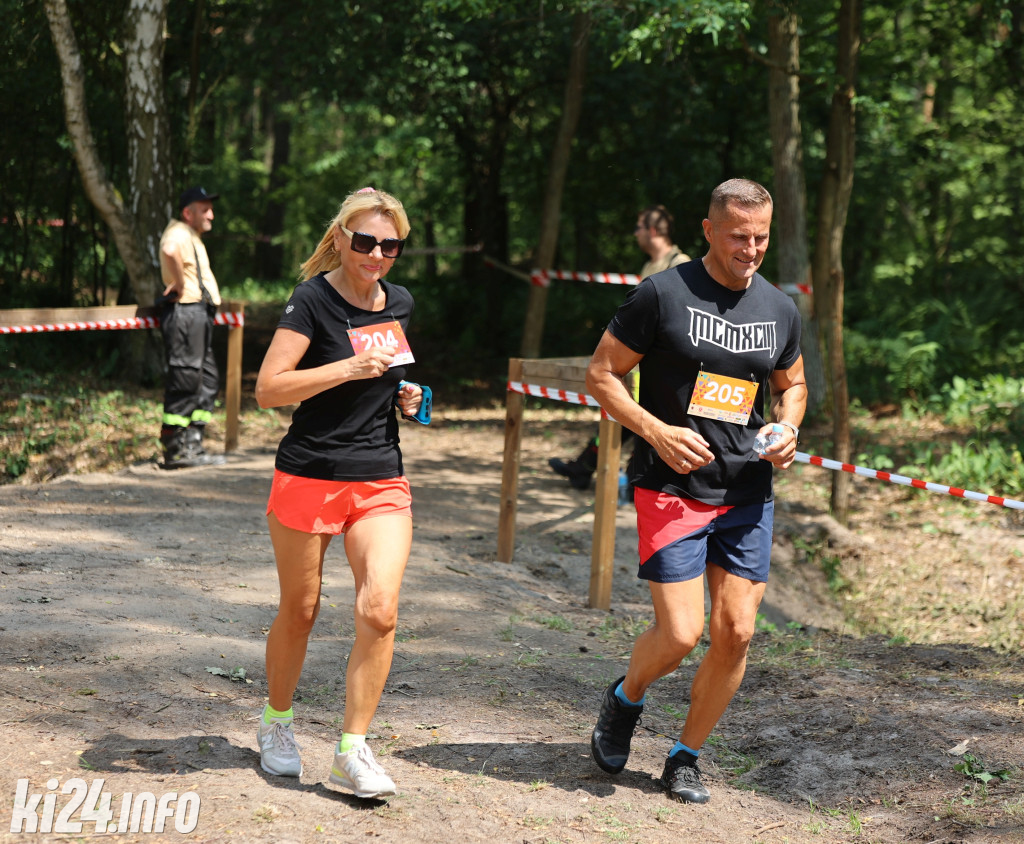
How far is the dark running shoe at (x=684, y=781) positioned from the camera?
3.87 m

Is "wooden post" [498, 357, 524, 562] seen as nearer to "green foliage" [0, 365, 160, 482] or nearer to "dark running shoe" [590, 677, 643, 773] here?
"dark running shoe" [590, 677, 643, 773]

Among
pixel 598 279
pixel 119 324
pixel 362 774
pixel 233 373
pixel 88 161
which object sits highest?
pixel 88 161

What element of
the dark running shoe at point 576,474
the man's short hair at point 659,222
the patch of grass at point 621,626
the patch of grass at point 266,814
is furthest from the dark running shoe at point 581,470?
the patch of grass at point 266,814

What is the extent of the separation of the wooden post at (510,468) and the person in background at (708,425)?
10.6 feet

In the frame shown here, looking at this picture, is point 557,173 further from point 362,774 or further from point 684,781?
point 362,774

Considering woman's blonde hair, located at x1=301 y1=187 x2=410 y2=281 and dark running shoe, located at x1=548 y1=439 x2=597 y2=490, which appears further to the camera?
dark running shoe, located at x1=548 y1=439 x2=597 y2=490

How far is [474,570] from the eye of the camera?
6.89m

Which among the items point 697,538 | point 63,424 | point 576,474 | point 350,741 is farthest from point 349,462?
point 63,424

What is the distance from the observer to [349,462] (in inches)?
138

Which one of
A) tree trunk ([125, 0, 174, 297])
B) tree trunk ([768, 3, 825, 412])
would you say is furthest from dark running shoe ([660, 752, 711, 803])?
tree trunk ([125, 0, 174, 297])

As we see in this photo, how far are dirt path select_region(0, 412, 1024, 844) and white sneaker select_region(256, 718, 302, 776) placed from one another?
0.16 feet

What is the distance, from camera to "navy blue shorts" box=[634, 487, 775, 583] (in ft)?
12.0

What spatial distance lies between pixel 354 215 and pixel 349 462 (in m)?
0.83

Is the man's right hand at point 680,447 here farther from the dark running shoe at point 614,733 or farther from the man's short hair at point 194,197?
the man's short hair at point 194,197
